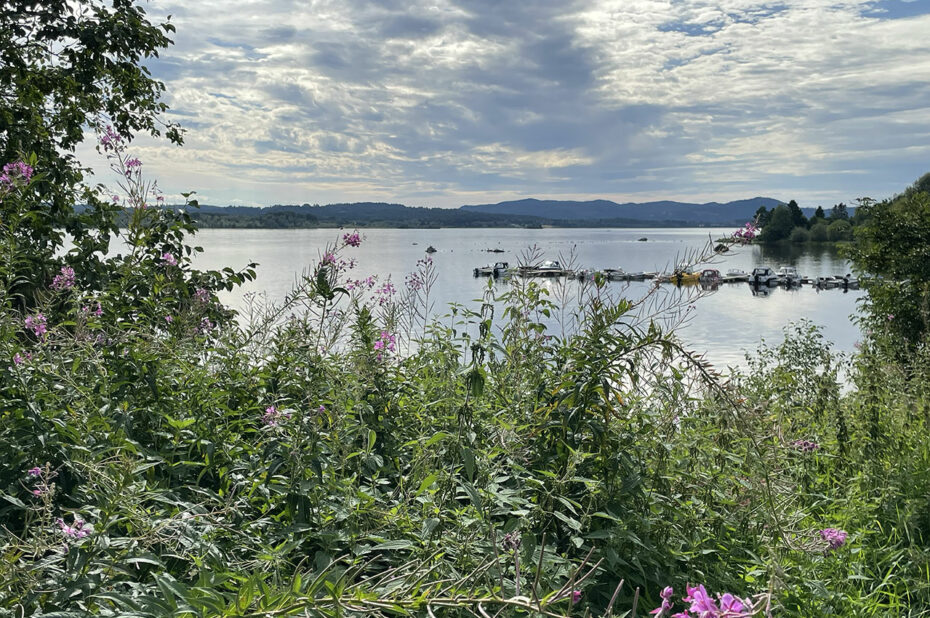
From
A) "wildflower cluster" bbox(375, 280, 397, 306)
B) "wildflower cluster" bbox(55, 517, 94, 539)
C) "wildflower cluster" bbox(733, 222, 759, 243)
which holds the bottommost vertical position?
"wildflower cluster" bbox(55, 517, 94, 539)

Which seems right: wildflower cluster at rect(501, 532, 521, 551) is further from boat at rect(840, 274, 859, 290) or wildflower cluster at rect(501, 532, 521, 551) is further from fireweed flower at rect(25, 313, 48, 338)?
boat at rect(840, 274, 859, 290)

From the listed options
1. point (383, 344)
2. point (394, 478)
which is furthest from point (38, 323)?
point (394, 478)

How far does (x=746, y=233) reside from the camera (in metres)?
3.41

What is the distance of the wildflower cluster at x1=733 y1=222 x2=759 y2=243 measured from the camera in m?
3.34

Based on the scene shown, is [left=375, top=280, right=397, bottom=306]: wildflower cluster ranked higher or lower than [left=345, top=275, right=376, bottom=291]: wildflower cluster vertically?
lower

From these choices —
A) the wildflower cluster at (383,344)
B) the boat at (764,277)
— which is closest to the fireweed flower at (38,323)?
the wildflower cluster at (383,344)

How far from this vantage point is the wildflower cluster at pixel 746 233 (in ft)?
10.9

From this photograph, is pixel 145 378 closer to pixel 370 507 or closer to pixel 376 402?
pixel 376 402

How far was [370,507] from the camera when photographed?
2404 mm

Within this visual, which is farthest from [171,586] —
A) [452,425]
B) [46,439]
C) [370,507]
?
[452,425]

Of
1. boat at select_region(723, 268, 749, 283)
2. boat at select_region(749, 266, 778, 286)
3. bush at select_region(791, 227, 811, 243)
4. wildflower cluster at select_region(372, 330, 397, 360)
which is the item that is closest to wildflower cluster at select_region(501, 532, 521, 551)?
wildflower cluster at select_region(372, 330, 397, 360)

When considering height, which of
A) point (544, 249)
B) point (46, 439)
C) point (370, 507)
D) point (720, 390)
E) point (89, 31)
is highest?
point (89, 31)

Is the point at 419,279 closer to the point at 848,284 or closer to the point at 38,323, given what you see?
the point at 38,323

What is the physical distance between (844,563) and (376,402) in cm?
261
